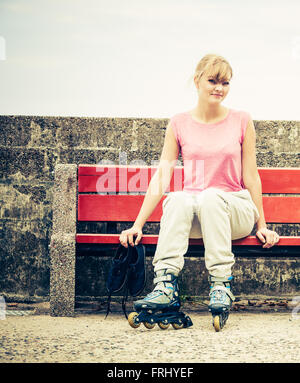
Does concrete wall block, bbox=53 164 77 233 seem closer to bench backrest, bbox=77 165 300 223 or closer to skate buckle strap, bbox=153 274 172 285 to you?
bench backrest, bbox=77 165 300 223

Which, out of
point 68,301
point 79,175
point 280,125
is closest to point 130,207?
point 79,175

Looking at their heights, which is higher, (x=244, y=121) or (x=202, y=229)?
(x=244, y=121)

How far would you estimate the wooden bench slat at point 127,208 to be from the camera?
11.9 feet

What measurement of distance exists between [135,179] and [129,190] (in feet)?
0.29

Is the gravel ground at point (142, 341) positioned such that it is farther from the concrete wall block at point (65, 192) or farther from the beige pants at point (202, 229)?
the concrete wall block at point (65, 192)

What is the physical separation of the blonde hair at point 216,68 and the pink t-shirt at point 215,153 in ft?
0.93

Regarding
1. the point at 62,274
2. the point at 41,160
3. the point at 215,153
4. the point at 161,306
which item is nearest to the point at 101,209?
the point at 62,274

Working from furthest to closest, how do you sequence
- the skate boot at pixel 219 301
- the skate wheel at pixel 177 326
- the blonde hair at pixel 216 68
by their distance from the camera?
1. the blonde hair at pixel 216 68
2. the skate wheel at pixel 177 326
3. the skate boot at pixel 219 301

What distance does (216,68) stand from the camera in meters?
3.10

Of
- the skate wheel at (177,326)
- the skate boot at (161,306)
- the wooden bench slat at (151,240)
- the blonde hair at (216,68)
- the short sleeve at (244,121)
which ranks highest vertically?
the blonde hair at (216,68)

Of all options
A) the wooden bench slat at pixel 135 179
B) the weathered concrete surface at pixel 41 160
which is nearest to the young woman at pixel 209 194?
the wooden bench slat at pixel 135 179

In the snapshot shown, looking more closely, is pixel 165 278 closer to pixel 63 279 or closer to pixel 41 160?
pixel 63 279

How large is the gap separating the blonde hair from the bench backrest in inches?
33.0

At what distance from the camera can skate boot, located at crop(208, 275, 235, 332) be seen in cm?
276
